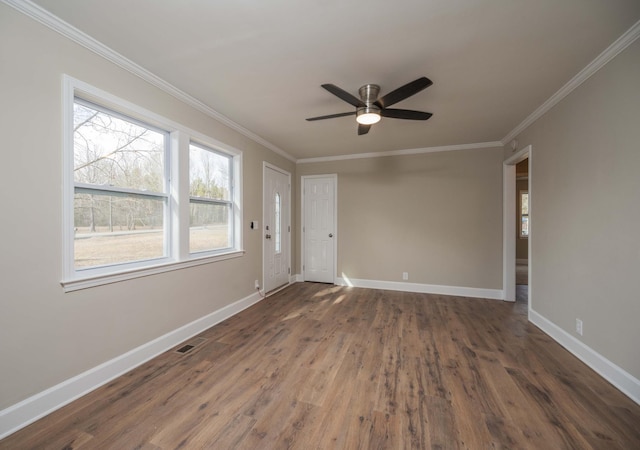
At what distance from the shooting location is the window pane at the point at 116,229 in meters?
1.95

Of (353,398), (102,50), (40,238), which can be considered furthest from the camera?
(102,50)

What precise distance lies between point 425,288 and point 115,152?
4747 mm

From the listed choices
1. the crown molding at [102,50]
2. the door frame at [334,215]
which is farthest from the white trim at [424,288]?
the crown molding at [102,50]

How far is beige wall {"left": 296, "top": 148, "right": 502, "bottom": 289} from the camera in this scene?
428 centimetres

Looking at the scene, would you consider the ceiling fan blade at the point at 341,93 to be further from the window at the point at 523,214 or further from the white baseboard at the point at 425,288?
the window at the point at 523,214

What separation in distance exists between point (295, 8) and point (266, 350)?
278 cm

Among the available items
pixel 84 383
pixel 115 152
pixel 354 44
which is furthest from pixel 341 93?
pixel 84 383

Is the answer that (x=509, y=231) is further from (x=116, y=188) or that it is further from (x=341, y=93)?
(x=116, y=188)

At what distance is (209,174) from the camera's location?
10.5ft

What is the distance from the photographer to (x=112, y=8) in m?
1.59

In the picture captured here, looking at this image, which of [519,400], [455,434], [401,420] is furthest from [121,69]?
[519,400]

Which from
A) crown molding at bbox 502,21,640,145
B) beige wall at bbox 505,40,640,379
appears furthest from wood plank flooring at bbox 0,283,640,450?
crown molding at bbox 502,21,640,145

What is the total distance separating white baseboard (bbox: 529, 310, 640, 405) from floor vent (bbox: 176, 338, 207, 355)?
11.7 feet

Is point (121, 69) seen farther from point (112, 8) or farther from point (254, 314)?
point (254, 314)
